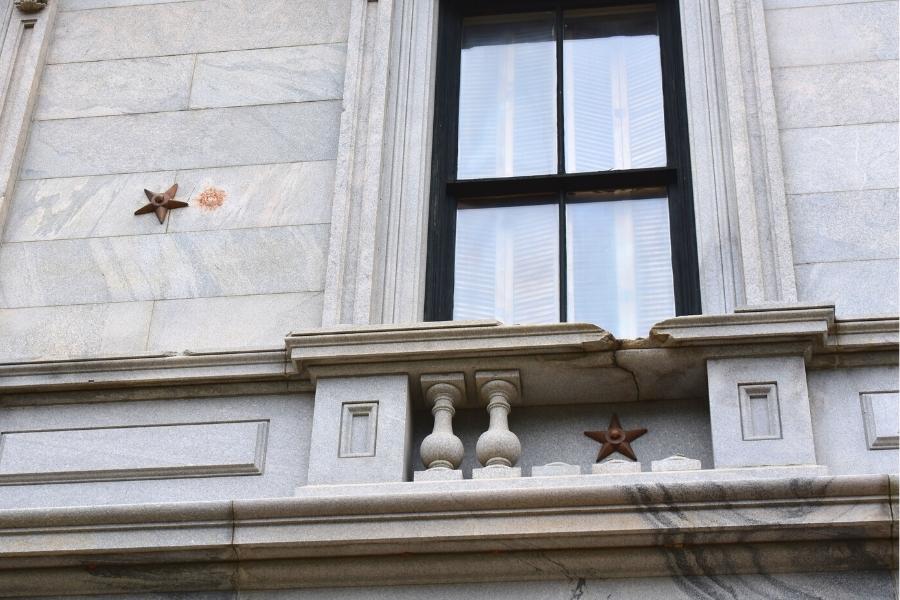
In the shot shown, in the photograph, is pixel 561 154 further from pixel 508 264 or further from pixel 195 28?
pixel 195 28

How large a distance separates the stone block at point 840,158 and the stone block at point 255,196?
2.72m

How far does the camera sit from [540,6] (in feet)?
34.2

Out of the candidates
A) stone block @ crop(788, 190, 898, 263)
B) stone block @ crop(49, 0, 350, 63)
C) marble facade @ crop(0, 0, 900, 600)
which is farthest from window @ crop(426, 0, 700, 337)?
stone block @ crop(49, 0, 350, 63)

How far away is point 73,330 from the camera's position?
29.9ft

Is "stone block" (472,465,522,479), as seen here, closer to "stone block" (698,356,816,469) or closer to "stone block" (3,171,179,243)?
"stone block" (698,356,816,469)

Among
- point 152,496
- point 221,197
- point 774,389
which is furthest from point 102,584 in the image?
point 774,389

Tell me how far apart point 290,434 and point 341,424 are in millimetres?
355

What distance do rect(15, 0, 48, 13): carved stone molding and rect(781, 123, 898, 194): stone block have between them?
5.03 metres

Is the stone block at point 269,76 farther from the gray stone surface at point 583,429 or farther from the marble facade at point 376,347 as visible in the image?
the gray stone surface at point 583,429

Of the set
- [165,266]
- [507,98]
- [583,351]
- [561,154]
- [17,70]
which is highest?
[17,70]

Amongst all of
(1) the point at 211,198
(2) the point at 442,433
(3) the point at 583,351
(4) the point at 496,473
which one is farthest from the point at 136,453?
(3) the point at 583,351

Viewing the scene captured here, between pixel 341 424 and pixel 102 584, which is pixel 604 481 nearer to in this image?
pixel 341 424

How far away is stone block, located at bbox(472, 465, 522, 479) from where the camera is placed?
7707 mm

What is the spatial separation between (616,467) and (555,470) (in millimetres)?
299
